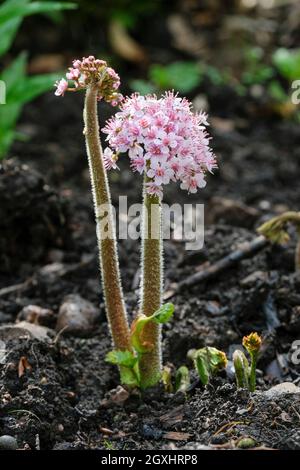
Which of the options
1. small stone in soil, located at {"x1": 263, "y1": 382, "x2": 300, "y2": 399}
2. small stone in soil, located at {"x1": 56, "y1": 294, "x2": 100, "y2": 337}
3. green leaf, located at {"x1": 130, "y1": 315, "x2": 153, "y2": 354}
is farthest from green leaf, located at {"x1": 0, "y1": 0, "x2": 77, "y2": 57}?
small stone in soil, located at {"x1": 263, "y1": 382, "x2": 300, "y2": 399}

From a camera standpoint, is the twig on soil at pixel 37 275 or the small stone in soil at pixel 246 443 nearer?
the small stone in soil at pixel 246 443

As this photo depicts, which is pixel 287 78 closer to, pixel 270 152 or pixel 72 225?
pixel 270 152

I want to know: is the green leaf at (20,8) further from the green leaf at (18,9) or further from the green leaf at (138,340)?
the green leaf at (138,340)

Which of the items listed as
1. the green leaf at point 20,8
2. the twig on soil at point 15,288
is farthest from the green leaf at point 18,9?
the twig on soil at point 15,288

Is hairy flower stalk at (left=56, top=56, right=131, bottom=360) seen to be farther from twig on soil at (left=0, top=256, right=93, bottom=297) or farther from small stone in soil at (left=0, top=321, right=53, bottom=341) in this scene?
twig on soil at (left=0, top=256, right=93, bottom=297)

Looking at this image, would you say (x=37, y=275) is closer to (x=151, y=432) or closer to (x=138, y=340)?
(x=138, y=340)

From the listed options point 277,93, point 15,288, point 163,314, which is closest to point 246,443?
point 163,314
